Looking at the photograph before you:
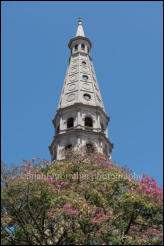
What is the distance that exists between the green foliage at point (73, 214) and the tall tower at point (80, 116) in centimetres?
1340

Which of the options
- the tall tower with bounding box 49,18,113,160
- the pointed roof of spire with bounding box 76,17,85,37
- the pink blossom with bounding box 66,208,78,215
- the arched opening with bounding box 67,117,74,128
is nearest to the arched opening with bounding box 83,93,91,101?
the tall tower with bounding box 49,18,113,160

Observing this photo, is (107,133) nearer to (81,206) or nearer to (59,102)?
(59,102)

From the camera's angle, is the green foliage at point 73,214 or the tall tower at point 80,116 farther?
the tall tower at point 80,116

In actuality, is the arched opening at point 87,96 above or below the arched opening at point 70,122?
above

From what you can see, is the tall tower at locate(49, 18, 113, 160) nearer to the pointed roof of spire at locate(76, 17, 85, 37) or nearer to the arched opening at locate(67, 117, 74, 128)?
the arched opening at locate(67, 117, 74, 128)

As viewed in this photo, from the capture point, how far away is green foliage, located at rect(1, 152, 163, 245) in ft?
51.5

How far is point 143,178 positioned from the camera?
18.8 metres

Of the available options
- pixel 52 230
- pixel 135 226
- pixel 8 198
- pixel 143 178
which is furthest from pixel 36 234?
pixel 143 178

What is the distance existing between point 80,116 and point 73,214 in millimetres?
21045

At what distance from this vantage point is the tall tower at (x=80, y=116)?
34250 millimetres

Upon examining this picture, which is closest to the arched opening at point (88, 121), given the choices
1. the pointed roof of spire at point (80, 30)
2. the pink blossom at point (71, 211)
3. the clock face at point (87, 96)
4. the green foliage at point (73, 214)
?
the clock face at point (87, 96)

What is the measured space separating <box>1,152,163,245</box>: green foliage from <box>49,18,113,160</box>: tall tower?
528 inches

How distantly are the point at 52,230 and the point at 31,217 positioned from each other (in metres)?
1.20

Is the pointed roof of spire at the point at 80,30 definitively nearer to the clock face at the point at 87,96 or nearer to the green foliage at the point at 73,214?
the clock face at the point at 87,96
